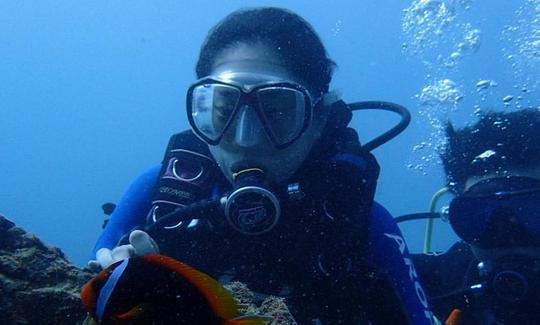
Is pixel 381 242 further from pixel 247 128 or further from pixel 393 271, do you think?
pixel 247 128

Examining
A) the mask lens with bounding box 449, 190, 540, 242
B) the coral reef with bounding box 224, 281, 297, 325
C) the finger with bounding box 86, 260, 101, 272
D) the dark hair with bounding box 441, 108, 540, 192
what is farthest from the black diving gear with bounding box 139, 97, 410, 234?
the dark hair with bounding box 441, 108, 540, 192

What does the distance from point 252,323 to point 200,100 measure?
8.83 ft

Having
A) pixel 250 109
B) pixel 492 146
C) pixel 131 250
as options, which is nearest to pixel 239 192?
pixel 250 109

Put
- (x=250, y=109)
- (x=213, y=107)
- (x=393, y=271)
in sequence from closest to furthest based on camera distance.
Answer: (x=393, y=271) < (x=250, y=109) < (x=213, y=107)

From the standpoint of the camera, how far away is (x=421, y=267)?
4770 millimetres

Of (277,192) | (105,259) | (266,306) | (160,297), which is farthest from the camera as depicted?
(277,192)

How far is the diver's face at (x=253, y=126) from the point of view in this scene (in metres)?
3.34

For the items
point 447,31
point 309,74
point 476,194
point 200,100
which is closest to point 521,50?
point 447,31

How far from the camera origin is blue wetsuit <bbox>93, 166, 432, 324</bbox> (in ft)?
10.0

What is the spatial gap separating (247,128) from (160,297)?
228cm

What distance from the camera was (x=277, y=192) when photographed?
10.4 ft

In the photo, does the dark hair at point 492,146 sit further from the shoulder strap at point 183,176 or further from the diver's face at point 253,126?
the shoulder strap at point 183,176

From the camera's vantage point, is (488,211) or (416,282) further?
(488,211)

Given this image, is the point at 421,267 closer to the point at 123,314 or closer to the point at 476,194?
the point at 476,194
